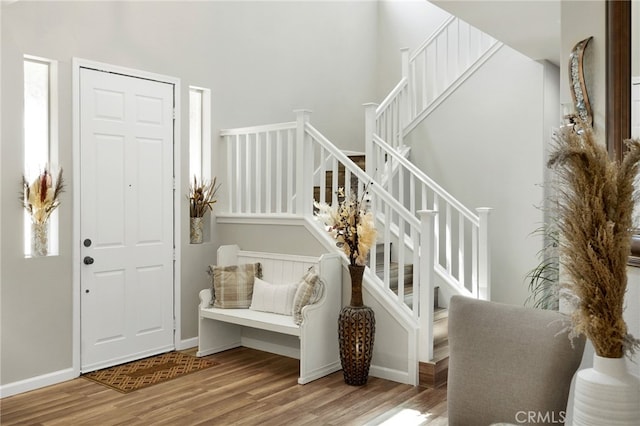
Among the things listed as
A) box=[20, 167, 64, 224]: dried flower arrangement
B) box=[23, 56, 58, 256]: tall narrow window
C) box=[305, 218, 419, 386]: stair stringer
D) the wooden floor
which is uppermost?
box=[23, 56, 58, 256]: tall narrow window

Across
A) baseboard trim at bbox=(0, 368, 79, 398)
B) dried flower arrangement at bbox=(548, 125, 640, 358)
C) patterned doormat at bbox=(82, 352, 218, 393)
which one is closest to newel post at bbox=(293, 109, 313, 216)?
patterned doormat at bbox=(82, 352, 218, 393)

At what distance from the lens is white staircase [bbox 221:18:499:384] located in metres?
4.20

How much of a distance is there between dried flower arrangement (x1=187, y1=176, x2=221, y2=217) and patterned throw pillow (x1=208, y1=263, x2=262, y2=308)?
587 millimetres

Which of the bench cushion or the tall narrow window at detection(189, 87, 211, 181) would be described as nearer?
the bench cushion

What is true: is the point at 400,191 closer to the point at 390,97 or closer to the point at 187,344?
the point at 390,97

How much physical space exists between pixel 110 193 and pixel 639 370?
12.8 ft

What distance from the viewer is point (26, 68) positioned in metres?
4.07

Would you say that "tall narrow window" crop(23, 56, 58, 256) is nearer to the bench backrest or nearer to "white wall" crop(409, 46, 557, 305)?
the bench backrest

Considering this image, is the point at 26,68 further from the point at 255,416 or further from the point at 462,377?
the point at 462,377

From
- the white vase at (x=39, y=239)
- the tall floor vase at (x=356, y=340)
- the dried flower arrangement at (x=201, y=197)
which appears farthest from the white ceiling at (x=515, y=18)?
the white vase at (x=39, y=239)

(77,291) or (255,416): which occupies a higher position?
(77,291)

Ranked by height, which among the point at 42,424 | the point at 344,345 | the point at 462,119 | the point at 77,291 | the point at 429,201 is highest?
the point at 462,119

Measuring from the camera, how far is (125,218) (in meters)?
4.58

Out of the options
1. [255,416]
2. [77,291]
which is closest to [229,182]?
[77,291]
